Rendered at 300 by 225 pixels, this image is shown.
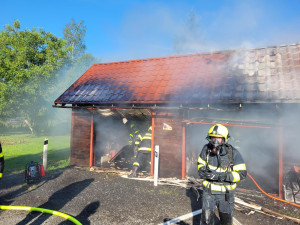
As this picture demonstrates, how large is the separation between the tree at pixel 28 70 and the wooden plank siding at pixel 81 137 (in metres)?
10.8

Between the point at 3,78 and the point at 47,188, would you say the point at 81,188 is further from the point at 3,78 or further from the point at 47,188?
the point at 3,78

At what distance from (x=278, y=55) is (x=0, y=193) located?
10.3 meters

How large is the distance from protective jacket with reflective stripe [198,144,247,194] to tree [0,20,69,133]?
17551mm

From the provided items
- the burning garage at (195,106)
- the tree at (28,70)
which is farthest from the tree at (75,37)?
the burning garage at (195,106)

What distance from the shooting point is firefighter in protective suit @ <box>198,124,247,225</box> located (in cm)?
356

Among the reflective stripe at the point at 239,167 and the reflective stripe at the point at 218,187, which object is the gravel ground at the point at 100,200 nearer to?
the reflective stripe at the point at 218,187

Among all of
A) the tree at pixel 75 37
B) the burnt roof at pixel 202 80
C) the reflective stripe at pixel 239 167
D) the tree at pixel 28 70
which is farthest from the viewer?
the tree at pixel 75 37

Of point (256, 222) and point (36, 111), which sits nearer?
point (256, 222)

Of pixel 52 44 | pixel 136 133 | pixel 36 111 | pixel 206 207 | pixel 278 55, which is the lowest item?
pixel 206 207

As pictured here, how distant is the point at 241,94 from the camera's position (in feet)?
20.4

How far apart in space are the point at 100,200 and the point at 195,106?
157 inches

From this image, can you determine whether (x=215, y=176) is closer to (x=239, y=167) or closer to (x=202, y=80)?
(x=239, y=167)

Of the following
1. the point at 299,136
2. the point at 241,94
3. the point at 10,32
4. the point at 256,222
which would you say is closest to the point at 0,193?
the point at 256,222

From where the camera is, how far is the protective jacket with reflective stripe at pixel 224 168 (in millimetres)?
3543
